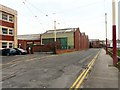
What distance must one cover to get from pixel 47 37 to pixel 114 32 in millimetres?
73163

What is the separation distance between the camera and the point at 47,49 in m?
57.9

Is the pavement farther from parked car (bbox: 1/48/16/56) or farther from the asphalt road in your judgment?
parked car (bbox: 1/48/16/56)

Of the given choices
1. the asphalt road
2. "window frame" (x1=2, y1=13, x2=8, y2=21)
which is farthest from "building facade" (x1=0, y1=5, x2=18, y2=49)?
the asphalt road

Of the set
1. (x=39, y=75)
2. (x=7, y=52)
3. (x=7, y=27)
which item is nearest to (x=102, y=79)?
(x=39, y=75)

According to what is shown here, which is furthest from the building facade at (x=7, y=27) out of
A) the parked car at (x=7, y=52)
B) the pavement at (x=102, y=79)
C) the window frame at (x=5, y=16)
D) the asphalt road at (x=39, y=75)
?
the pavement at (x=102, y=79)

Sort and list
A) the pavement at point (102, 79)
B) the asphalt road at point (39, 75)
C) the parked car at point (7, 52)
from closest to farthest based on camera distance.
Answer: the pavement at point (102, 79)
the asphalt road at point (39, 75)
the parked car at point (7, 52)

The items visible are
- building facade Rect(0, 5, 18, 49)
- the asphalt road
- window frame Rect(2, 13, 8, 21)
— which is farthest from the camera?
window frame Rect(2, 13, 8, 21)

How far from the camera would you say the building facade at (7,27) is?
47.5m

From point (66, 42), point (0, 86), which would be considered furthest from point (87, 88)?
point (66, 42)

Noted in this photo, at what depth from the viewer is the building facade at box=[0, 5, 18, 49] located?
156ft

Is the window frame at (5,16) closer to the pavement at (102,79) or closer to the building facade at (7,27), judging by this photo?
the building facade at (7,27)

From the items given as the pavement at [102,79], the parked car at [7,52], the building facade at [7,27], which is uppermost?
the building facade at [7,27]

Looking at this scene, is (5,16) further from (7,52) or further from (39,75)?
(39,75)

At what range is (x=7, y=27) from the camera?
4966 centimetres
